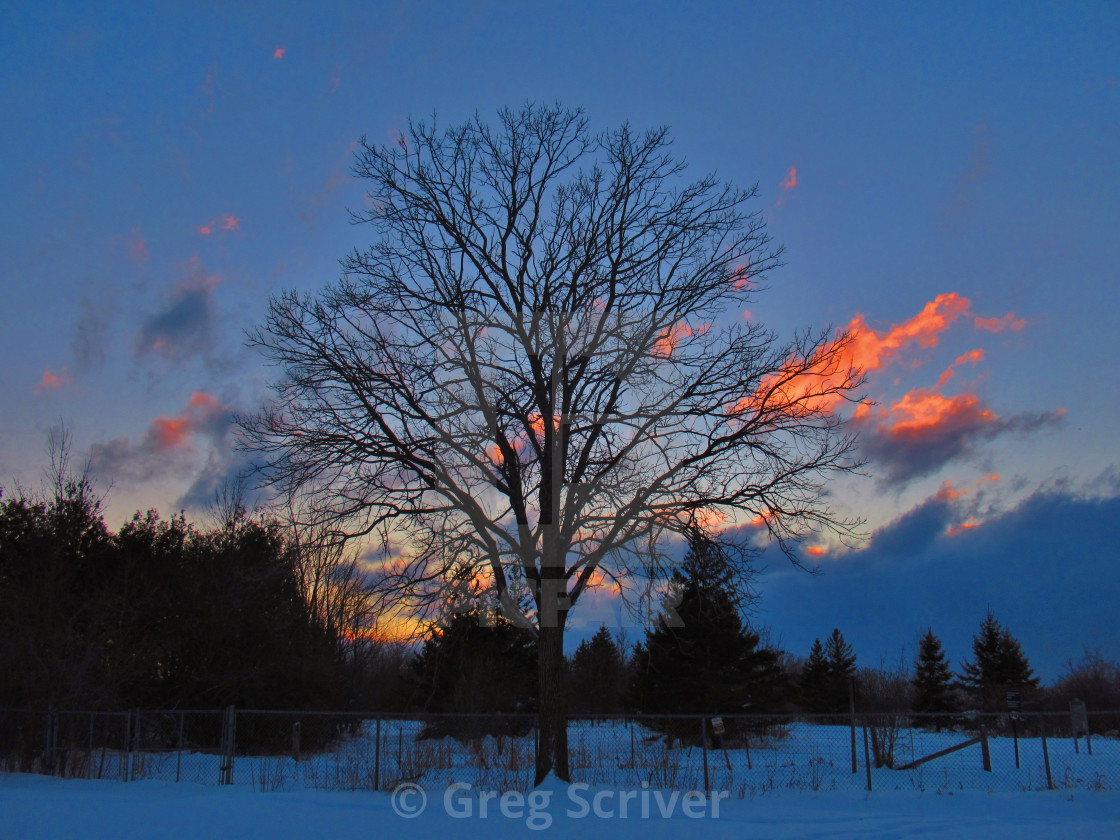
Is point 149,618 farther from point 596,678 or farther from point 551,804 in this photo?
point 596,678

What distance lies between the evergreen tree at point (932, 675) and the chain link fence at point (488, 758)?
24.7 m

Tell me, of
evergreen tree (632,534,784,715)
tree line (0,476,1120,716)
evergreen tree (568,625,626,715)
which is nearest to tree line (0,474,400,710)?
tree line (0,476,1120,716)

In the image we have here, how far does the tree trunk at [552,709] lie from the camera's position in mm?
13047

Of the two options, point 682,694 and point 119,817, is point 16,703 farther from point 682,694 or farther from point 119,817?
point 682,694

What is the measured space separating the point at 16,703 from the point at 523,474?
14799mm

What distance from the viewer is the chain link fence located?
14406mm

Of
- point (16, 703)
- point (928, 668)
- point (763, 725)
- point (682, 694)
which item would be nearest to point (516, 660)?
point (682, 694)

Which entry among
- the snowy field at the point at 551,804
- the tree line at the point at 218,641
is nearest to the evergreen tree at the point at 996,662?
the tree line at the point at 218,641

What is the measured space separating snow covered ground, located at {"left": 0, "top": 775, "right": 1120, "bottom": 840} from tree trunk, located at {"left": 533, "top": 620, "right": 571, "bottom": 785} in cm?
53

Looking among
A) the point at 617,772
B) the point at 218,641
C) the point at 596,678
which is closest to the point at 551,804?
the point at 617,772

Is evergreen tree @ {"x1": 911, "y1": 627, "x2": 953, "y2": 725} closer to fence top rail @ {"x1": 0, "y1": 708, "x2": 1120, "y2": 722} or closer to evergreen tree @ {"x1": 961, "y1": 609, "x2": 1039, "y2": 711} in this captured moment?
evergreen tree @ {"x1": 961, "y1": 609, "x2": 1039, "y2": 711}

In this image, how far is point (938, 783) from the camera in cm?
1564

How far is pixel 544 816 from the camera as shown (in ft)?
35.4

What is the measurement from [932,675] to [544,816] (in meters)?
48.5
